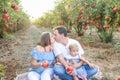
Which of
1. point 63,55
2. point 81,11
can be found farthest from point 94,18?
point 63,55

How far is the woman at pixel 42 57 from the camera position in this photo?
225 inches

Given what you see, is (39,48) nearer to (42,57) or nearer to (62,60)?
(42,57)

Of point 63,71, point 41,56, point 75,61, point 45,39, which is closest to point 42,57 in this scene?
point 41,56

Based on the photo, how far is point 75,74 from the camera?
19.6 feet

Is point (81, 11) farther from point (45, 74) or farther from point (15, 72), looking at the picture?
point (45, 74)

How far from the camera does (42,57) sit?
5.83 meters

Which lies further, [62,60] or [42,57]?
[62,60]

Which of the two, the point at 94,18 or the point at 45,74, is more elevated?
the point at 94,18

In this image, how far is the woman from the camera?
5727 millimetres

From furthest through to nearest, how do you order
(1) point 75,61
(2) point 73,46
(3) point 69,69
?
(1) point 75,61 → (2) point 73,46 → (3) point 69,69

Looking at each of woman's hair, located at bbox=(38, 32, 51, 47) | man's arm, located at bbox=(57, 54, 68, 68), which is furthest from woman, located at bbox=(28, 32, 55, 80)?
man's arm, located at bbox=(57, 54, 68, 68)

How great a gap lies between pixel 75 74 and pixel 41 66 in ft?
2.18

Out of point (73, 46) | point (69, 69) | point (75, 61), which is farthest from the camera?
point (75, 61)

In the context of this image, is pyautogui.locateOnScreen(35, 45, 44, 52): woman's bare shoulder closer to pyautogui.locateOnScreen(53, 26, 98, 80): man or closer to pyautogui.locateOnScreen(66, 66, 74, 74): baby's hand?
pyautogui.locateOnScreen(53, 26, 98, 80): man
